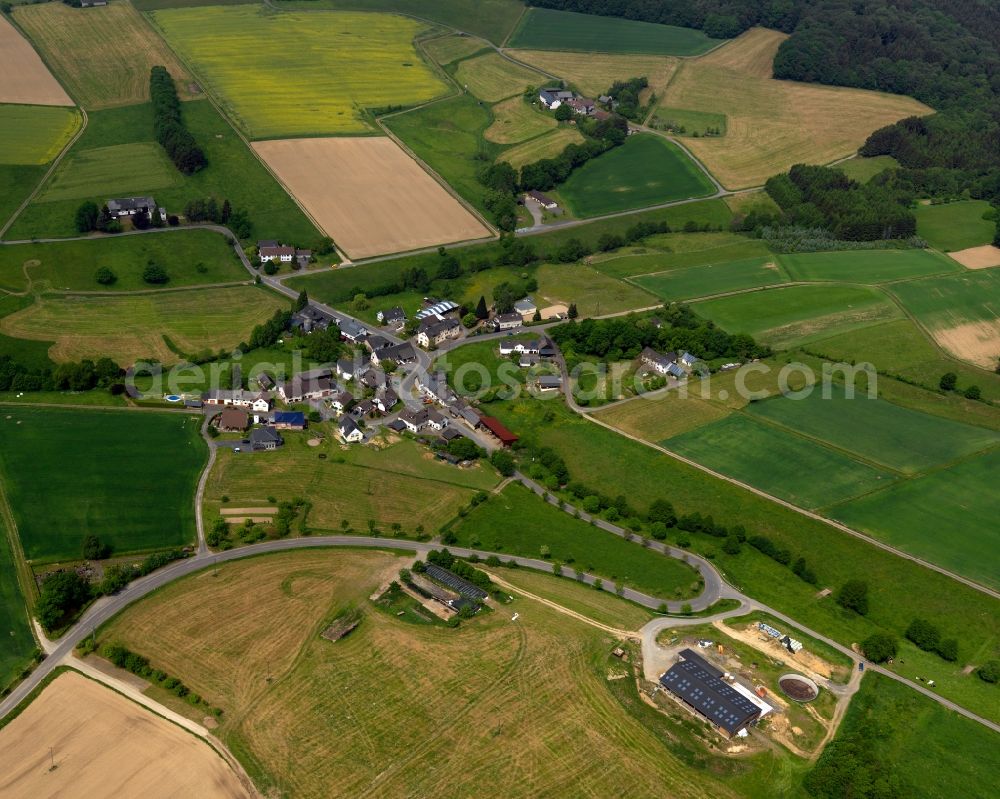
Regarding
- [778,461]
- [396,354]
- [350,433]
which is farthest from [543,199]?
[778,461]

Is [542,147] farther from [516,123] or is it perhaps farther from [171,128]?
[171,128]

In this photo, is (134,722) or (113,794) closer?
(113,794)

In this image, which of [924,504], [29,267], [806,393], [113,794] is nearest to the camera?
[113,794]

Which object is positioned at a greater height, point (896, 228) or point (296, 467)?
point (896, 228)

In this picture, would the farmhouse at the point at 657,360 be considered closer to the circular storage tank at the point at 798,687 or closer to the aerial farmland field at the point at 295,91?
the circular storage tank at the point at 798,687

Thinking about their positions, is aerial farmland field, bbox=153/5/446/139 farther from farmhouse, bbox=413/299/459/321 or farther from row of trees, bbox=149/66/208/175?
farmhouse, bbox=413/299/459/321

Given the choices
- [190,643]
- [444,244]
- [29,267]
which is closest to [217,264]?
[29,267]

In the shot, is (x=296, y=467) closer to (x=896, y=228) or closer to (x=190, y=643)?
(x=190, y=643)
